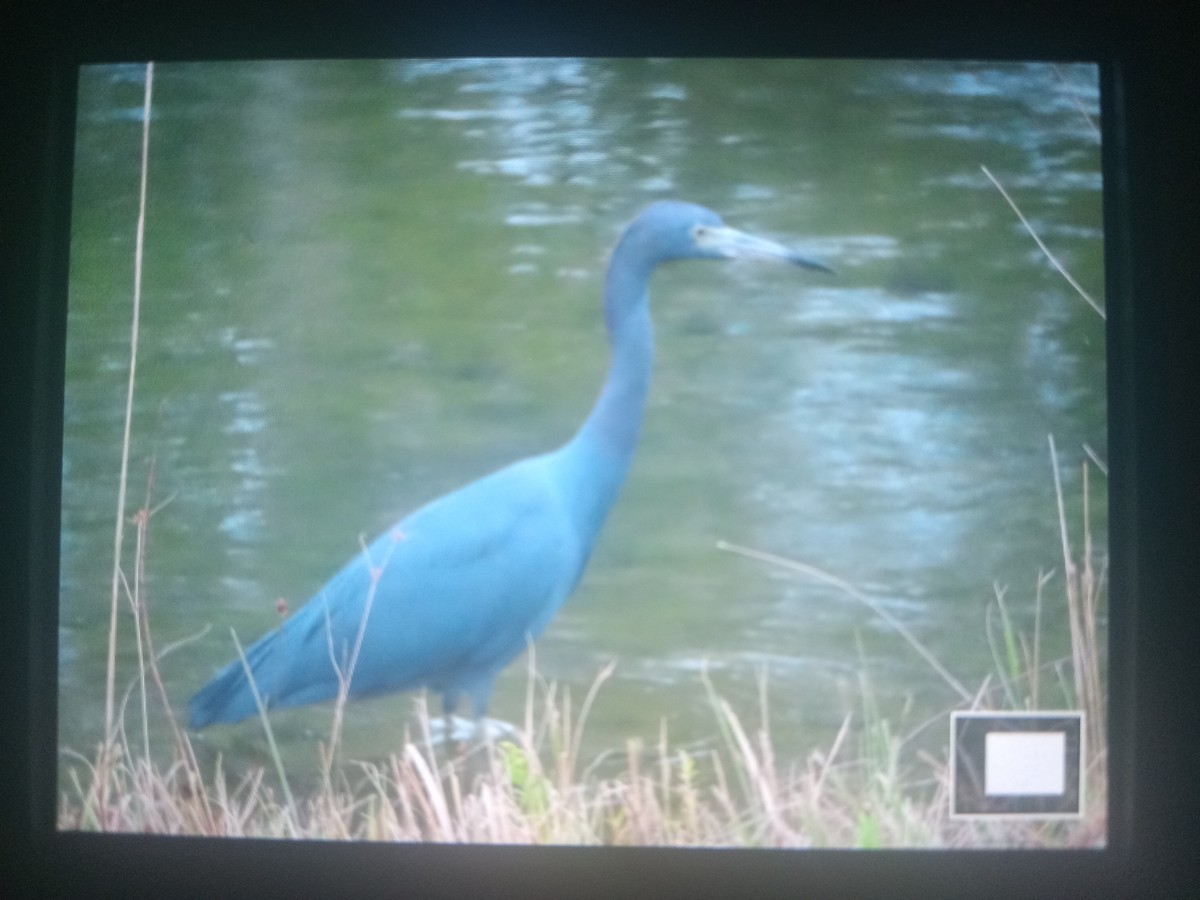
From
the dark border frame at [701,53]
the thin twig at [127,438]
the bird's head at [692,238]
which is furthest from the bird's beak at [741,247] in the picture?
the thin twig at [127,438]

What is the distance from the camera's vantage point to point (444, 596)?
1.15m

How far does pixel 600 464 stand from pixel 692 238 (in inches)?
11.4

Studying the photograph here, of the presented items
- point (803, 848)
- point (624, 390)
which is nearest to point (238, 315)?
point (624, 390)

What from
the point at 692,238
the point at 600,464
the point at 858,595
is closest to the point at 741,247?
the point at 692,238

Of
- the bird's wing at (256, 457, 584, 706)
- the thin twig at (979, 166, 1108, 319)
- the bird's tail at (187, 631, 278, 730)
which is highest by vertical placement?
the thin twig at (979, 166, 1108, 319)

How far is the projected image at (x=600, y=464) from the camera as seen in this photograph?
112 centimetres

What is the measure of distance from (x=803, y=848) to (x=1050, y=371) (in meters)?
0.62

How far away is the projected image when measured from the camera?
44.2 inches

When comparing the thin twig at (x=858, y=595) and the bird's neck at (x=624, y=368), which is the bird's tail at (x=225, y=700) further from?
the thin twig at (x=858, y=595)

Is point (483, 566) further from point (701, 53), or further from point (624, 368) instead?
point (701, 53)

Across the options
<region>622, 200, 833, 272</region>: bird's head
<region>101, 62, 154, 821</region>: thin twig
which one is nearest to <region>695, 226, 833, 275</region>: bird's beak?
<region>622, 200, 833, 272</region>: bird's head

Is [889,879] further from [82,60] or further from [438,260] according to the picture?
[82,60]

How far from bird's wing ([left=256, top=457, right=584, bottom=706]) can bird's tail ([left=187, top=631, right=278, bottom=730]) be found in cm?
3

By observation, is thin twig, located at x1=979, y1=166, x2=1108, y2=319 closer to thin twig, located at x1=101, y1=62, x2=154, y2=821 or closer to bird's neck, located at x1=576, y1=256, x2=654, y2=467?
bird's neck, located at x1=576, y1=256, x2=654, y2=467
